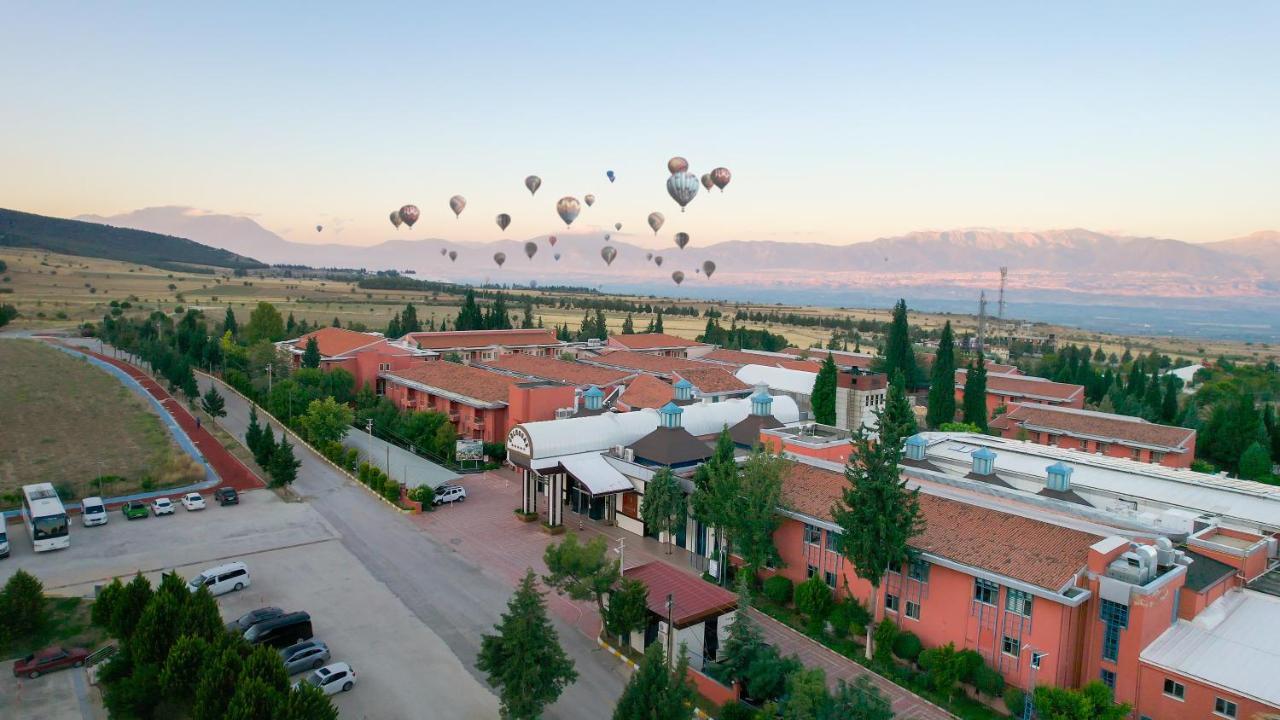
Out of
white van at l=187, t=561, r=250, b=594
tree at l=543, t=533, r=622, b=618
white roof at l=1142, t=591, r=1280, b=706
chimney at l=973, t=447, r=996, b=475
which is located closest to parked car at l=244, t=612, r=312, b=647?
white van at l=187, t=561, r=250, b=594

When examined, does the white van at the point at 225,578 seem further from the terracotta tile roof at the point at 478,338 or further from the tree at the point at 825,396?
the terracotta tile roof at the point at 478,338

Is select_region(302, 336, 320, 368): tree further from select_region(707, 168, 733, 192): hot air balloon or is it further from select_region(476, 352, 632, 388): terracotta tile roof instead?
select_region(707, 168, 733, 192): hot air balloon

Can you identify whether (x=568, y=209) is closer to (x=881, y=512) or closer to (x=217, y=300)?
(x=881, y=512)

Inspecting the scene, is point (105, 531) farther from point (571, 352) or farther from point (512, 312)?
point (512, 312)

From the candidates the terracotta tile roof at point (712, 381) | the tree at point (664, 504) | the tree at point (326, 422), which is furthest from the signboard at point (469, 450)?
the tree at point (664, 504)

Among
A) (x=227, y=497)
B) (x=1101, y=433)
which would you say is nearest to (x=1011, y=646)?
(x=1101, y=433)

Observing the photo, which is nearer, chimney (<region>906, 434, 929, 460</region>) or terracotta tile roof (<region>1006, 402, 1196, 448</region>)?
chimney (<region>906, 434, 929, 460</region>)
